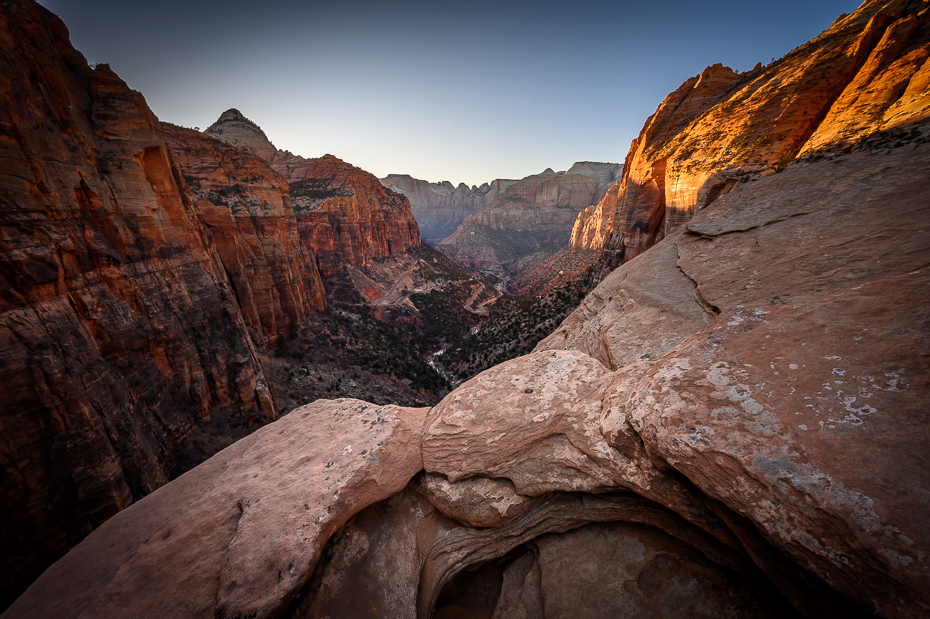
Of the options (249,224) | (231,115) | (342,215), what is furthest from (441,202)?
(249,224)

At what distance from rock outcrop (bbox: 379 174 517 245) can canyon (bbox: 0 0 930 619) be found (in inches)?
6419

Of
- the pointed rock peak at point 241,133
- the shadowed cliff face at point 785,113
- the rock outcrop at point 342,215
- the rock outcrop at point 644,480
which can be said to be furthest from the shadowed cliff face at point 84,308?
the pointed rock peak at point 241,133

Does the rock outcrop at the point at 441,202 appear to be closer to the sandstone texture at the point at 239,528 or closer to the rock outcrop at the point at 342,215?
the rock outcrop at the point at 342,215

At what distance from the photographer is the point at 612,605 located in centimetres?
377

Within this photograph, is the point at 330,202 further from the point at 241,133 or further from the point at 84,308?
the point at 84,308

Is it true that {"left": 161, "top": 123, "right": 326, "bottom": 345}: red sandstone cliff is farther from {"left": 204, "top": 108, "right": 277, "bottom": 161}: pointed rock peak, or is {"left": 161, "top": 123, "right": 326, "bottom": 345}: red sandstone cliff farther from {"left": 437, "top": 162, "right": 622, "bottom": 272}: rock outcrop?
{"left": 437, "top": 162, "right": 622, "bottom": 272}: rock outcrop

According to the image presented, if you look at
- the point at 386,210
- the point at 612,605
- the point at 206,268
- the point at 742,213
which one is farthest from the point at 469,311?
the point at 612,605

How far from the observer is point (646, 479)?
12.2 feet

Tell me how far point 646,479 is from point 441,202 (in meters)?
188

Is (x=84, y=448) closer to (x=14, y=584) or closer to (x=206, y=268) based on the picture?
(x=14, y=584)

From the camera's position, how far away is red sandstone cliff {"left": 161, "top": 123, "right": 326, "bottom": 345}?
21.9 metres

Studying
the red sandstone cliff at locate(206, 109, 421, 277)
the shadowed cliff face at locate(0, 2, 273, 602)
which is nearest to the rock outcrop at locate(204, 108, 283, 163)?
the red sandstone cliff at locate(206, 109, 421, 277)

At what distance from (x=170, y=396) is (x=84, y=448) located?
4.83m

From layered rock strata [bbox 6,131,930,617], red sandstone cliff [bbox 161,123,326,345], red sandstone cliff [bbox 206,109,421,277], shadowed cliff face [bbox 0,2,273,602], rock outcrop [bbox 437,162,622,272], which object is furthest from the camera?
rock outcrop [bbox 437,162,622,272]
